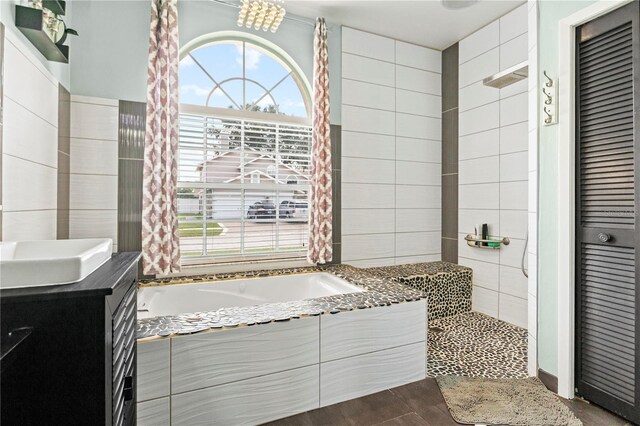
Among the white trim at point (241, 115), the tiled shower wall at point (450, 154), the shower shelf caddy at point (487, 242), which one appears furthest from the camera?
the tiled shower wall at point (450, 154)

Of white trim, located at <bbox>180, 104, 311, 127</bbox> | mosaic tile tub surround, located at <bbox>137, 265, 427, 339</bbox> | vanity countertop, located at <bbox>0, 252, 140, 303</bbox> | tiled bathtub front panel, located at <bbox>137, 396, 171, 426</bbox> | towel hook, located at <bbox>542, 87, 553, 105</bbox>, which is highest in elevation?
white trim, located at <bbox>180, 104, 311, 127</bbox>

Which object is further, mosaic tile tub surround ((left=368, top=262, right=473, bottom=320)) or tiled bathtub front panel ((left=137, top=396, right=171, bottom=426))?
mosaic tile tub surround ((left=368, top=262, right=473, bottom=320))

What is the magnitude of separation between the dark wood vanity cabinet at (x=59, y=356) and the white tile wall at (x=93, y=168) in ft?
6.18

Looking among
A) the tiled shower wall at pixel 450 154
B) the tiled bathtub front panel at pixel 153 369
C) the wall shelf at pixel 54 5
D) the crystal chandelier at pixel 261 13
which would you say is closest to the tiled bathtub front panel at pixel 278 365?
the tiled bathtub front panel at pixel 153 369

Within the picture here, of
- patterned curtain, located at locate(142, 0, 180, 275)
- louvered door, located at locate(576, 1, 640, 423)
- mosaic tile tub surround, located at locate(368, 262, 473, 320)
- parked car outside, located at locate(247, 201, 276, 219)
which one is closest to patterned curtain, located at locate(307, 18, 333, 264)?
parked car outside, located at locate(247, 201, 276, 219)

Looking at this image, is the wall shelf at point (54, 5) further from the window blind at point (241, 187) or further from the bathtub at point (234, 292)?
the bathtub at point (234, 292)

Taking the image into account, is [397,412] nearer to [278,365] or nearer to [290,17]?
[278,365]

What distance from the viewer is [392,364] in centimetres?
215

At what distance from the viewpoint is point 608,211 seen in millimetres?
1853

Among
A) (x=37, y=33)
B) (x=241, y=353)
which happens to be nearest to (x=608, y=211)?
(x=241, y=353)

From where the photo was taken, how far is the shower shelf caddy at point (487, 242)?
316 centimetres

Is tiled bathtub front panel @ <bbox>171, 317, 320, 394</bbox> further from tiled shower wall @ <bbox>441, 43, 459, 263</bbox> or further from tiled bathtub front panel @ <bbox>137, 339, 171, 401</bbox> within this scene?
tiled shower wall @ <bbox>441, 43, 459, 263</bbox>

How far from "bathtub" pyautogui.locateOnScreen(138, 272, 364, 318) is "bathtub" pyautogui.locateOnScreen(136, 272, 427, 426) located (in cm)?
2

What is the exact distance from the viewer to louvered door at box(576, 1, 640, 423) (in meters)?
1.73
